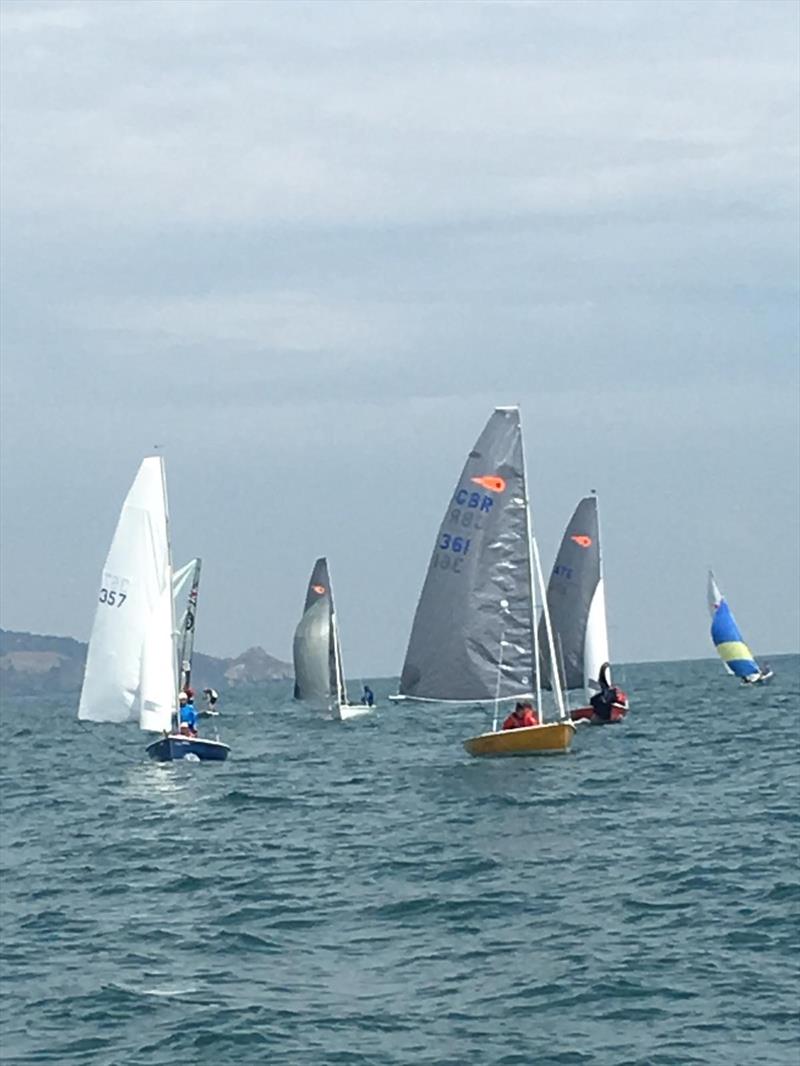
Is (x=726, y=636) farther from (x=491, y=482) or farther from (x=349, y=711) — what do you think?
(x=491, y=482)

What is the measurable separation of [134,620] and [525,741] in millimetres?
12370

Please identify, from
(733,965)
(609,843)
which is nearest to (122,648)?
(609,843)

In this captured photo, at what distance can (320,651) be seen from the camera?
282 ft

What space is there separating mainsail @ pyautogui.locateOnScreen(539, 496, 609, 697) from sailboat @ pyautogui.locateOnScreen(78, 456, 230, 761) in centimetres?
1590

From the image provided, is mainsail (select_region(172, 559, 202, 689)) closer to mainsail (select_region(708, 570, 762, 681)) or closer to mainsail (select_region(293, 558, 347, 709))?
mainsail (select_region(293, 558, 347, 709))

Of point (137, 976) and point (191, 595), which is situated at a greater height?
point (191, 595)

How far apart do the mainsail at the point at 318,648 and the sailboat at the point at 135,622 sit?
1218 inches

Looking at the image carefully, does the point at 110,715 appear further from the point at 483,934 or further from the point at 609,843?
the point at 483,934

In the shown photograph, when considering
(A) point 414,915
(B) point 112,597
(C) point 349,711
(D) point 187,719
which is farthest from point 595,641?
(A) point 414,915

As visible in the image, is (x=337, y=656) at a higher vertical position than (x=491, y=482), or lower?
lower

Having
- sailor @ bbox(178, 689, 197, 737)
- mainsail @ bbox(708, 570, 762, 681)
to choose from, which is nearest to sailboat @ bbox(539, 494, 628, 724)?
sailor @ bbox(178, 689, 197, 737)

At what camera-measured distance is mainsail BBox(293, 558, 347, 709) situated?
85.6m

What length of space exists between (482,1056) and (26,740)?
75.2 metres

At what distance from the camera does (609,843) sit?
34.8 m
